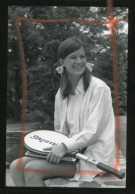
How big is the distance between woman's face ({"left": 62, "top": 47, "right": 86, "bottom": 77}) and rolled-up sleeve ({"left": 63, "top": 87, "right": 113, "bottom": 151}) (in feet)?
0.77

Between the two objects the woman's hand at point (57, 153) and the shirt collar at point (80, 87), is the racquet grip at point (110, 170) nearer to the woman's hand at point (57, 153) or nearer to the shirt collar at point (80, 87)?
the woman's hand at point (57, 153)

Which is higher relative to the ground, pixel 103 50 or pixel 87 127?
pixel 103 50

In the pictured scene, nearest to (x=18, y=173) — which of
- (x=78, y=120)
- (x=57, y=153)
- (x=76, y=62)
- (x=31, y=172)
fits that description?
(x=31, y=172)

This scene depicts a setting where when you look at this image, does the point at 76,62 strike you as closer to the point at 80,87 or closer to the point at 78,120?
the point at 80,87

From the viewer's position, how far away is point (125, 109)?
9.25 feet

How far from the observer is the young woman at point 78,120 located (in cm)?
268

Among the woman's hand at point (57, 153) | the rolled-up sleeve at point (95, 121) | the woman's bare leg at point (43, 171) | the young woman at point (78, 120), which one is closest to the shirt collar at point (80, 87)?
the young woman at point (78, 120)

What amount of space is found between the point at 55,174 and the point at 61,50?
1.08m

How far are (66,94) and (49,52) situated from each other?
1.33 feet

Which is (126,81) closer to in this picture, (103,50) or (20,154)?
(103,50)

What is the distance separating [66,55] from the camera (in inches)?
108

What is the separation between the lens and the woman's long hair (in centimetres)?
273
